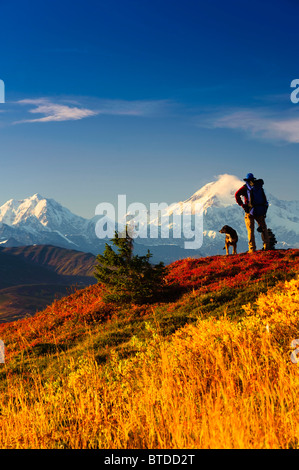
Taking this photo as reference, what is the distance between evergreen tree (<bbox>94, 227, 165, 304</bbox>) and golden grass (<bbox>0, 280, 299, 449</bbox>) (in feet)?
29.5

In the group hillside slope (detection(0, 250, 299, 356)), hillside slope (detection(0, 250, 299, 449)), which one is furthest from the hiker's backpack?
hillside slope (detection(0, 250, 299, 449))

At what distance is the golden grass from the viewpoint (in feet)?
13.6

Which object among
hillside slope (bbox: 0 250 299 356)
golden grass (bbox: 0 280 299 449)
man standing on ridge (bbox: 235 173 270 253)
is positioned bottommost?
golden grass (bbox: 0 280 299 449)

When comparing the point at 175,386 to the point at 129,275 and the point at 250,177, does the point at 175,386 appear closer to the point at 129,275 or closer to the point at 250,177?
the point at 129,275

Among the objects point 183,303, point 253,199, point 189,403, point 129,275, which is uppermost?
point 253,199

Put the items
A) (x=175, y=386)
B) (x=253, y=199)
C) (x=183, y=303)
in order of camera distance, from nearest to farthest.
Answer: (x=175, y=386), (x=183, y=303), (x=253, y=199)

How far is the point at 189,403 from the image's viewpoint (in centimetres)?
503

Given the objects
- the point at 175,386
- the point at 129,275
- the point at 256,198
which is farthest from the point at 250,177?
the point at 175,386

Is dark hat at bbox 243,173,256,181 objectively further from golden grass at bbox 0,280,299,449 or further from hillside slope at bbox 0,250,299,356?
golden grass at bbox 0,280,299,449

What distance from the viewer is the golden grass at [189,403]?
4133mm

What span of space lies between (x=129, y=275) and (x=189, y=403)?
41.1 feet

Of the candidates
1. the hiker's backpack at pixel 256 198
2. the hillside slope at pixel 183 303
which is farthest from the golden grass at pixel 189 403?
the hiker's backpack at pixel 256 198

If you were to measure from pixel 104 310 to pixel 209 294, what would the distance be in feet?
16.7

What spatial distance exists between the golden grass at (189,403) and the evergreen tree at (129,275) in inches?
354
